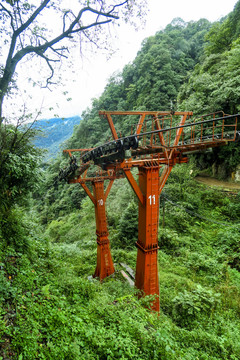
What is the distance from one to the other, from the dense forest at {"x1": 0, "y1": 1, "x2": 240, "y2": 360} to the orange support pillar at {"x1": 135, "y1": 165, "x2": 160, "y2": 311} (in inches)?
30.6

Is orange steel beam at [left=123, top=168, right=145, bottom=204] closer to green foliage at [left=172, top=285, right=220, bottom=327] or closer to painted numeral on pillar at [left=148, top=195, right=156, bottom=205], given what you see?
painted numeral on pillar at [left=148, top=195, right=156, bottom=205]

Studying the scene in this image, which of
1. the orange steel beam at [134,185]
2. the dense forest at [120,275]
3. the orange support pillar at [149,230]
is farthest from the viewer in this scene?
the orange support pillar at [149,230]

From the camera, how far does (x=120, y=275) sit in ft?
30.9

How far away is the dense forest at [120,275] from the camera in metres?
3.02

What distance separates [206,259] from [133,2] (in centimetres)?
1127

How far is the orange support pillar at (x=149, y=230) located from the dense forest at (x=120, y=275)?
777 mm

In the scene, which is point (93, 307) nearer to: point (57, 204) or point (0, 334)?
point (0, 334)

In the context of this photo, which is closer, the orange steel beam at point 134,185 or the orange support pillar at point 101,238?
the orange steel beam at point 134,185

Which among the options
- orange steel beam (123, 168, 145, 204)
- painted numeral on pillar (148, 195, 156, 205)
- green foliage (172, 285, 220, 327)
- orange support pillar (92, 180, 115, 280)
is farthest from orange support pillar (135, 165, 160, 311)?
orange support pillar (92, 180, 115, 280)

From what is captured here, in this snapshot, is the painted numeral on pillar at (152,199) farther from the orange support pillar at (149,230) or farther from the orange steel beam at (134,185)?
the orange steel beam at (134,185)

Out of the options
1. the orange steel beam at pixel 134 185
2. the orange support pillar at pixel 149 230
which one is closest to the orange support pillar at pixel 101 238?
the orange support pillar at pixel 149 230

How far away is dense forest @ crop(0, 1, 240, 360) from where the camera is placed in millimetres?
3023

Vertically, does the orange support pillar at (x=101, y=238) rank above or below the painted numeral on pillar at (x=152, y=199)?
below

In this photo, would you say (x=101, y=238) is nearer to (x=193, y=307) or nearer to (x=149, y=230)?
(x=149, y=230)
